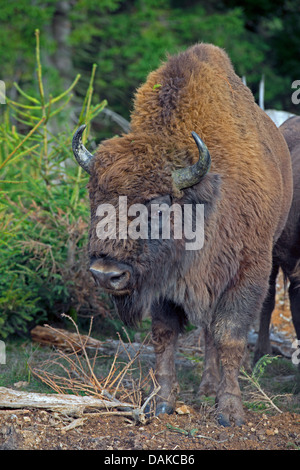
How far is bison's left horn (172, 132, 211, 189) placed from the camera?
14.0 ft

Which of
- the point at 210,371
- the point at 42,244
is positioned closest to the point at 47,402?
the point at 210,371

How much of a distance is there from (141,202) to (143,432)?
62.7 inches

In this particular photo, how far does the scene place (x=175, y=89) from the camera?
480cm

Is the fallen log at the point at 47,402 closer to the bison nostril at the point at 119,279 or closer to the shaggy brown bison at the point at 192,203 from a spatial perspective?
the shaggy brown bison at the point at 192,203

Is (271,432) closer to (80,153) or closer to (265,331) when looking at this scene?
(265,331)

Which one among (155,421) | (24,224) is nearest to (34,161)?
(24,224)

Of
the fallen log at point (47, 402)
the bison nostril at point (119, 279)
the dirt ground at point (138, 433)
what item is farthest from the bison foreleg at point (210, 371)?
the bison nostril at point (119, 279)

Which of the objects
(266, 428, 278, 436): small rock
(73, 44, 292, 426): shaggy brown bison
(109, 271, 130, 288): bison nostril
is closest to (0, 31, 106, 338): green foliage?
(73, 44, 292, 426): shaggy brown bison

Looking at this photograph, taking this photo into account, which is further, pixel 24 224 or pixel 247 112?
pixel 24 224

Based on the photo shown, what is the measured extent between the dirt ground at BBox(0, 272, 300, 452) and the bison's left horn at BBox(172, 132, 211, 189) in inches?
68.2

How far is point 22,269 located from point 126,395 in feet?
8.69

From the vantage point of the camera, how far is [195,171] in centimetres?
436
